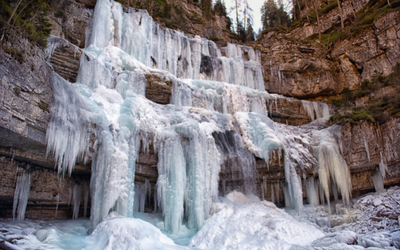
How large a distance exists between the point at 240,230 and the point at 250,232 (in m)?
0.30

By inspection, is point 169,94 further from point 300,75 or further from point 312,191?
point 300,75

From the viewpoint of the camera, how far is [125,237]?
6559 millimetres

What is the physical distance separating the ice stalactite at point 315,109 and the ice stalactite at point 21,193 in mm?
13862

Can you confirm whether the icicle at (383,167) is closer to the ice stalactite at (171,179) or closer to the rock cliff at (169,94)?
the rock cliff at (169,94)

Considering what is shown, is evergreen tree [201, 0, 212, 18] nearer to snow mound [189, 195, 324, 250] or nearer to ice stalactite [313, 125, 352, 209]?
ice stalactite [313, 125, 352, 209]

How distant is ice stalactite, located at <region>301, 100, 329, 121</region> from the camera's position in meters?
16.7

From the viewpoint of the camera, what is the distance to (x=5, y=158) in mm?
7578

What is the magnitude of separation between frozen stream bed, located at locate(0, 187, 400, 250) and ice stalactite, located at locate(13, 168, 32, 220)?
0.48 meters

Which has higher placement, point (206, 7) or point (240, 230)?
point (206, 7)

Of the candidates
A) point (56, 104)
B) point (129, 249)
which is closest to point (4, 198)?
point (56, 104)

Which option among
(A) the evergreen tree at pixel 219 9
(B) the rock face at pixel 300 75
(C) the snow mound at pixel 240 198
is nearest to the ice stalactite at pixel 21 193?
(C) the snow mound at pixel 240 198

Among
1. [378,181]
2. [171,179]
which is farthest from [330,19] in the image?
[171,179]

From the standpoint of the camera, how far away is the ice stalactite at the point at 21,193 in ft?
25.7

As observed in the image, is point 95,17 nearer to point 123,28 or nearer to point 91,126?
point 123,28
